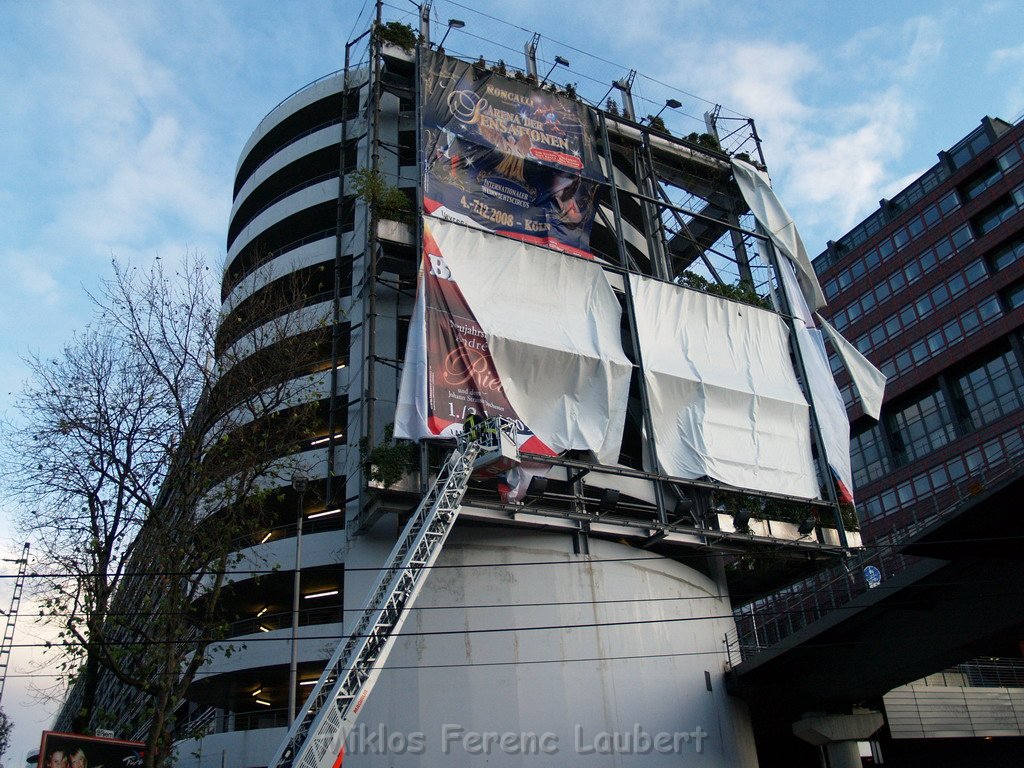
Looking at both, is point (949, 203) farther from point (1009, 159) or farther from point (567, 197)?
point (567, 197)

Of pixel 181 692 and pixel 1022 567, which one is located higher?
pixel 1022 567

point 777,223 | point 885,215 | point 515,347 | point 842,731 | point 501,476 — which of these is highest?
point 885,215

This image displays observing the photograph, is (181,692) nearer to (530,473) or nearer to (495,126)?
(530,473)

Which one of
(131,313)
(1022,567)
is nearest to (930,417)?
(1022,567)

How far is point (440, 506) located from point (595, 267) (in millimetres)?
12857

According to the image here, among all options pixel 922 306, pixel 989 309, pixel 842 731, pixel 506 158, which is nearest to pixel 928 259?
pixel 922 306

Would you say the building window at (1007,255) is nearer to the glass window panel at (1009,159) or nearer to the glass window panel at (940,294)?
the glass window panel at (940,294)

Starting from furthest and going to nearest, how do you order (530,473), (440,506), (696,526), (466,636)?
(696,526), (530,473), (466,636), (440,506)

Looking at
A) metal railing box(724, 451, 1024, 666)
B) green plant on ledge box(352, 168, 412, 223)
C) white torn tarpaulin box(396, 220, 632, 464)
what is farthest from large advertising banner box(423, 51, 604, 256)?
metal railing box(724, 451, 1024, 666)

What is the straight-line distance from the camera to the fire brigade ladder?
17562 mm

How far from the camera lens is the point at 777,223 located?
3778 cm

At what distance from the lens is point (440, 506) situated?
2188cm

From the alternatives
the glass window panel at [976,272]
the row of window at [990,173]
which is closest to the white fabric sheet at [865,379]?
the glass window panel at [976,272]

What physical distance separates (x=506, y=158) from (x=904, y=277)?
44339 millimetres
